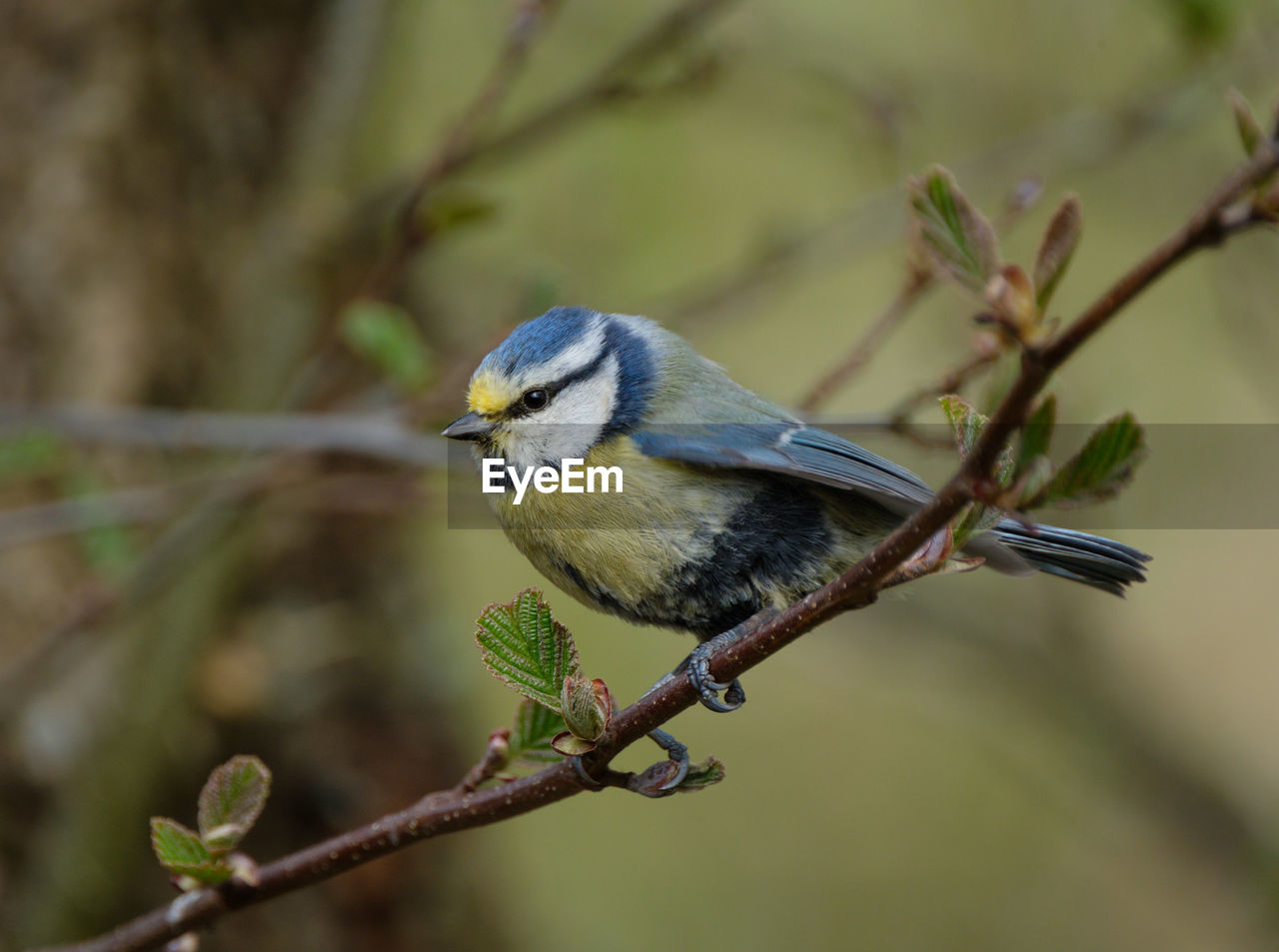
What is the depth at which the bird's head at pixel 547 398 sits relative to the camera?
1653 mm

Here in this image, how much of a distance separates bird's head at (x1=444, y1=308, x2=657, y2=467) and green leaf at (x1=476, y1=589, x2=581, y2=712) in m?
0.65

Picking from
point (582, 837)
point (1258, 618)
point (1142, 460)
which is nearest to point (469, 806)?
→ point (1142, 460)

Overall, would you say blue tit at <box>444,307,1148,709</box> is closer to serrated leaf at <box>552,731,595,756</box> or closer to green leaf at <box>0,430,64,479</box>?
serrated leaf at <box>552,731,595,756</box>

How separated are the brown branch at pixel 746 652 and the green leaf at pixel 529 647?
76 millimetres

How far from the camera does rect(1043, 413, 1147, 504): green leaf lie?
72 centimetres

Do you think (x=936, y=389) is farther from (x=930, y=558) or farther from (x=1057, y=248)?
(x=1057, y=248)

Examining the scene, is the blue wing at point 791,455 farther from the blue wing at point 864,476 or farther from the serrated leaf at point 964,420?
the serrated leaf at point 964,420

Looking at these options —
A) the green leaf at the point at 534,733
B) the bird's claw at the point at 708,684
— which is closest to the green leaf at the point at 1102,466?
the bird's claw at the point at 708,684

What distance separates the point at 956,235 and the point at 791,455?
2.50ft

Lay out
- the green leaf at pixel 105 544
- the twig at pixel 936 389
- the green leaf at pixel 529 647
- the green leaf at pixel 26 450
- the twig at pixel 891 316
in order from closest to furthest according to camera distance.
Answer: the green leaf at pixel 529 647
the twig at pixel 936 389
the twig at pixel 891 316
the green leaf at pixel 26 450
the green leaf at pixel 105 544

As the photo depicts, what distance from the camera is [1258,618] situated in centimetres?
489

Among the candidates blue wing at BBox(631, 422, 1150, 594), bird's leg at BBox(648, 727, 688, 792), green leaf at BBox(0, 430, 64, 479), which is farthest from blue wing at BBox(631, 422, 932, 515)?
green leaf at BBox(0, 430, 64, 479)

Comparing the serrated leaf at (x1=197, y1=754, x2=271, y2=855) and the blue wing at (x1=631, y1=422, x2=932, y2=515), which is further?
the blue wing at (x1=631, y1=422, x2=932, y2=515)

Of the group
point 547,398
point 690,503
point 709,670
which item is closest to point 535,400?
point 547,398
